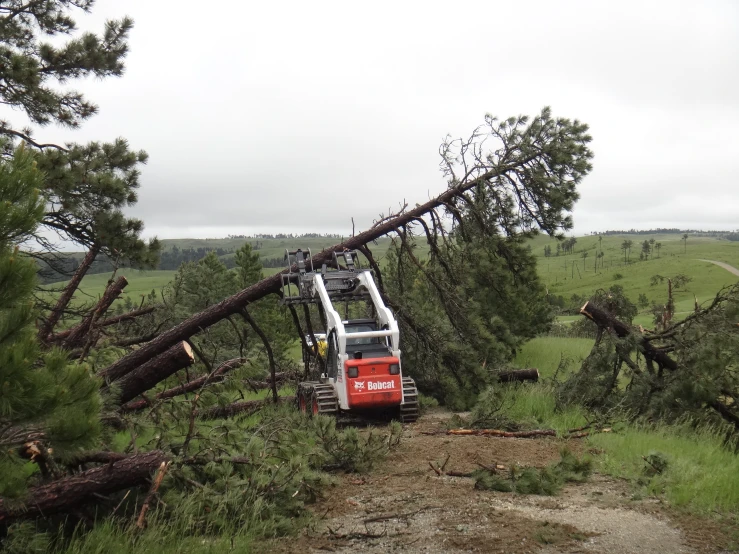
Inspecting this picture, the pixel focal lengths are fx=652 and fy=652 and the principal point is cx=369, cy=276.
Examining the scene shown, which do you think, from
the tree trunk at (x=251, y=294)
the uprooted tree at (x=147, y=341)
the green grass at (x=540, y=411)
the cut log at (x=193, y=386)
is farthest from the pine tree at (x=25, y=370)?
the green grass at (x=540, y=411)

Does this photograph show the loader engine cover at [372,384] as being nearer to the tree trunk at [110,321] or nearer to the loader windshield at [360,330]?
the loader windshield at [360,330]

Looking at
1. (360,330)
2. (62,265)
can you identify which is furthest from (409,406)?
(62,265)

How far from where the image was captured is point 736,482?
237 inches

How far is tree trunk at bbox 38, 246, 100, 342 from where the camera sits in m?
7.47

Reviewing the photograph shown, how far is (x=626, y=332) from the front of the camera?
35.1 feet

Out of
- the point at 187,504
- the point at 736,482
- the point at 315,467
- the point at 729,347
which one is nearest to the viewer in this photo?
the point at 187,504

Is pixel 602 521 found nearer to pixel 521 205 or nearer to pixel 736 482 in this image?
pixel 736 482

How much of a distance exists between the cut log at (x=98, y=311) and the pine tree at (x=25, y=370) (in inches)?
155

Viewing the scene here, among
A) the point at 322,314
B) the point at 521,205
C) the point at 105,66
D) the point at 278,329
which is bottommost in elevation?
the point at 278,329

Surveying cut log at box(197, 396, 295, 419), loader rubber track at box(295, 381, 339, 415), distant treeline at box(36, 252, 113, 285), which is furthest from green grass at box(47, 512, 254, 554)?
distant treeline at box(36, 252, 113, 285)

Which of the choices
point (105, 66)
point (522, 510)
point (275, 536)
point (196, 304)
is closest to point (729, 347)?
point (522, 510)

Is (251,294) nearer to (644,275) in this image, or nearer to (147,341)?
(147,341)

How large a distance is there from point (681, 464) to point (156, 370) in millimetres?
5589

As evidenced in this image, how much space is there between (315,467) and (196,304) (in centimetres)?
1759
